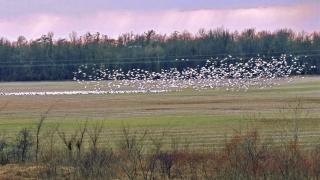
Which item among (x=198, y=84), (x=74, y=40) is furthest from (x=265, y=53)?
(x=74, y=40)

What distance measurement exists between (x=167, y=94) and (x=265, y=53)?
27.5 m

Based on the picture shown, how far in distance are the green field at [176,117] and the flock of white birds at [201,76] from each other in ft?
59.5

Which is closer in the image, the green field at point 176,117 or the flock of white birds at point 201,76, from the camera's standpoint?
the green field at point 176,117

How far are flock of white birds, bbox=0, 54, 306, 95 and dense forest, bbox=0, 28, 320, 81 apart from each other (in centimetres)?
149

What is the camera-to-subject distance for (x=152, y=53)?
4978 inches

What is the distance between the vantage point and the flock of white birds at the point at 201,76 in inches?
4510

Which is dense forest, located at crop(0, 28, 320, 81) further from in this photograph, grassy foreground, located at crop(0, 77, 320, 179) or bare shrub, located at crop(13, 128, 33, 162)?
bare shrub, located at crop(13, 128, 33, 162)

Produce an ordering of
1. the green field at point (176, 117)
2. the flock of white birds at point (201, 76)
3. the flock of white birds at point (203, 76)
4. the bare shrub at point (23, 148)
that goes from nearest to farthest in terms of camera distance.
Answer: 1. the bare shrub at point (23, 148)
2. the green field at point (176, 117)
3. the flock of white birds at point (201, 76)
4. the flock of white birds at point (203, 76)

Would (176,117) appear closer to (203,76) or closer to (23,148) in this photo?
(23,148)

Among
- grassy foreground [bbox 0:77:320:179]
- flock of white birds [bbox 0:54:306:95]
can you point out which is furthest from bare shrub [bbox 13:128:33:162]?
flock of white birds [bbox 0:54:306:95]

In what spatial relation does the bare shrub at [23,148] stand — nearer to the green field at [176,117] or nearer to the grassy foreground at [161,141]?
the grassy foreground at [161,141]

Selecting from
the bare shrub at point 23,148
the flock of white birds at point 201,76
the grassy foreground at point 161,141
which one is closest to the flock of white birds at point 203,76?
the flock of white birds at point 201,76

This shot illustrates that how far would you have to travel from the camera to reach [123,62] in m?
128

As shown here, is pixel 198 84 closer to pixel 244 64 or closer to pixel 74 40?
pixel 244 64
